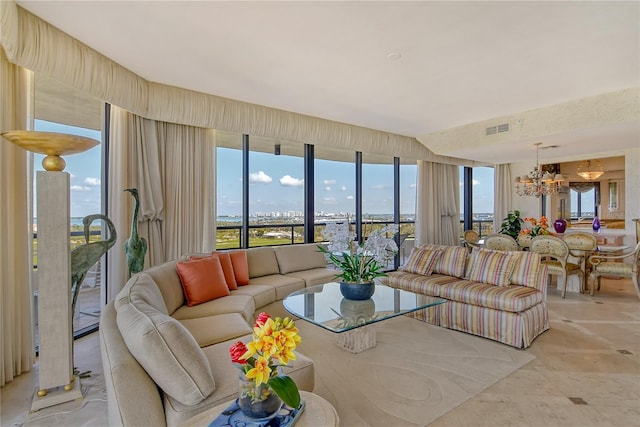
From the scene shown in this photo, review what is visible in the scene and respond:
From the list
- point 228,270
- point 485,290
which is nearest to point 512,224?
point 485,290

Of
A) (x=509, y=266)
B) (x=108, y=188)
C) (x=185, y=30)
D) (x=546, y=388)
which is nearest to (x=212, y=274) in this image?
(x=108, y=188)

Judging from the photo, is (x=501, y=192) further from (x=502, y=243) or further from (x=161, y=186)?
(x=161, y=186)

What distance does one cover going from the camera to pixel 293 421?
129cm

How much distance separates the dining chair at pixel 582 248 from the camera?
201 inches

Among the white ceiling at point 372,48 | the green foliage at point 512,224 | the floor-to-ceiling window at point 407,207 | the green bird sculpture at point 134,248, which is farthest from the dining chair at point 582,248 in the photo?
the green bird sculpture at point 134,248

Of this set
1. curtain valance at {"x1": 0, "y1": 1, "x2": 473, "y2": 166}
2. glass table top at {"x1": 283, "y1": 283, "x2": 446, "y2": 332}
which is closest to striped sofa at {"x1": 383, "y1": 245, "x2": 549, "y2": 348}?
→ glass table top at {"x1": 283, "y1": 283, "x2": 446, "y2": 332}

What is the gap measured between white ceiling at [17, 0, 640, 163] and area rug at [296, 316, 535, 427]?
2730 millimetres

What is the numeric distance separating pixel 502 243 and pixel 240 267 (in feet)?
13.0

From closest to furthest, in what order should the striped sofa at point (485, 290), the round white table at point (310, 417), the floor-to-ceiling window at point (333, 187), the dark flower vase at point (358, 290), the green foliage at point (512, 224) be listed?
the round white table at point (310, 417) < the dark flower vase at point (358, 290) < the striped sofa at point (485, 290) < the floor-to-ceiling window at point (333, 187) < the green foliage at point (512, 224)

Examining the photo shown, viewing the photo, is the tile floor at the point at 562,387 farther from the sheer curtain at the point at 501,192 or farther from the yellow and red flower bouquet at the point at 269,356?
the sheer curtain at the point at 501,192

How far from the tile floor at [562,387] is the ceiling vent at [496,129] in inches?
111

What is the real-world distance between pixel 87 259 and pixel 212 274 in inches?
41.5

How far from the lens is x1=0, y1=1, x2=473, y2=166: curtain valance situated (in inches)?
93.4

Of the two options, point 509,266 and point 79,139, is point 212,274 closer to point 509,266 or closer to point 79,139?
point 79,139
